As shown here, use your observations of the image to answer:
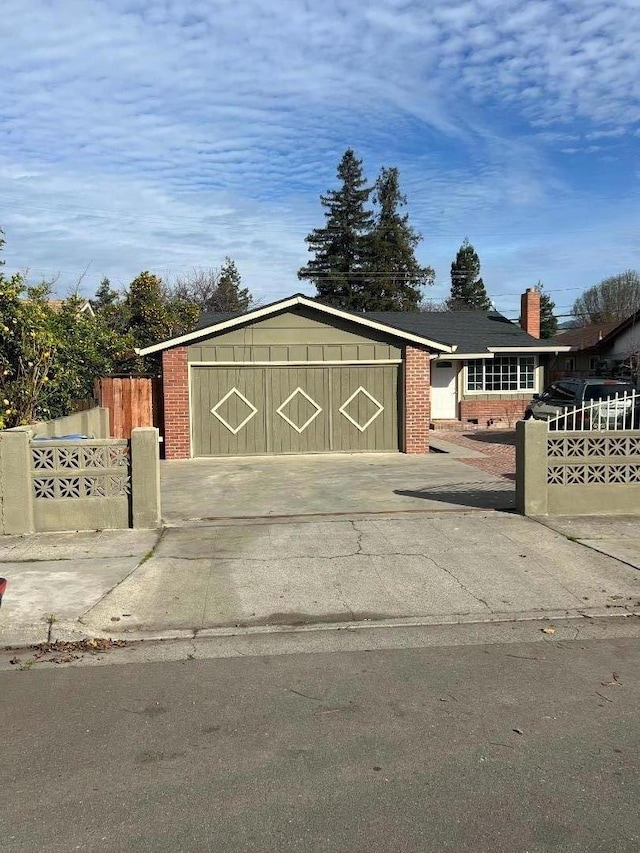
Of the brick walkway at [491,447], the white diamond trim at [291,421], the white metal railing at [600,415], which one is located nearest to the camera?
the white metal railing at [600,415]

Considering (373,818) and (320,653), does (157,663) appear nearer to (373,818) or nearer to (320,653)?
(320,653)

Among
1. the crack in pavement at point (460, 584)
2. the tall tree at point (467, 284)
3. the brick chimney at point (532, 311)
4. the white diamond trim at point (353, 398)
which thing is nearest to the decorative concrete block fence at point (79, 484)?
the crack in pavement at point (460, 584)

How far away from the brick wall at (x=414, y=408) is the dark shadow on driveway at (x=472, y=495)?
4940mm

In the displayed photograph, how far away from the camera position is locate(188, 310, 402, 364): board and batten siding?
1661cm

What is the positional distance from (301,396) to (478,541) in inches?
364

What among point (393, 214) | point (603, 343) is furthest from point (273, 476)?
point (393, 214)

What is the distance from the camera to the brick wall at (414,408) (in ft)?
55.5

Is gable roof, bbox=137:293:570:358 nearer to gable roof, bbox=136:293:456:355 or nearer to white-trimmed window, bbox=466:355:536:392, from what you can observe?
gable roof, bbox=136:293:456:355

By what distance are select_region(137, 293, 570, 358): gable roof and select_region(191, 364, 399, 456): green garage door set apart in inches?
35.6

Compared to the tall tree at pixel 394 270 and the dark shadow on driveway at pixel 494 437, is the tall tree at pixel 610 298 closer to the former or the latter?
the tall tree at pixel 394 270

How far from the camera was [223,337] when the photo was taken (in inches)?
654

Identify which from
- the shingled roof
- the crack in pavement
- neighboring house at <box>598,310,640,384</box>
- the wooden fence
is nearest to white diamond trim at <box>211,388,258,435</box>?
the wooden fence

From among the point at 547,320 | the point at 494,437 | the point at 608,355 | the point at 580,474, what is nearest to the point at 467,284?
the point at 547,320

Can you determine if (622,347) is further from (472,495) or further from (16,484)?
(16,484)
